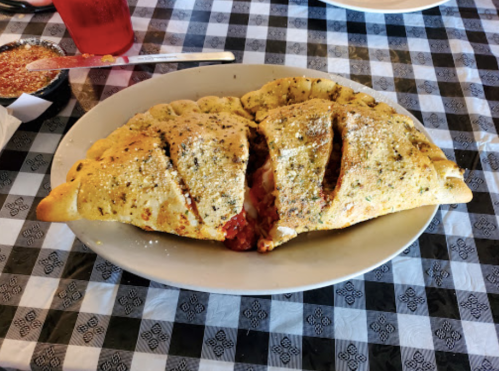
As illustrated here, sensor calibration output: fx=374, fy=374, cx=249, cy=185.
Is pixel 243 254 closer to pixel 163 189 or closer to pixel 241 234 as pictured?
pixel 241 234

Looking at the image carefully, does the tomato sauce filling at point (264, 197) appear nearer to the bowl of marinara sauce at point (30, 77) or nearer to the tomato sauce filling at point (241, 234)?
the tomato sauce filling at point (241, 234)

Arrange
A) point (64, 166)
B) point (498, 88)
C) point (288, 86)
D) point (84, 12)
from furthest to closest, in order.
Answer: point (498, 88) < point (84, 12) < point (288, 86) < point (64, 166)

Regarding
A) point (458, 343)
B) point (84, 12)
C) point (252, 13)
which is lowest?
point (458, 343)

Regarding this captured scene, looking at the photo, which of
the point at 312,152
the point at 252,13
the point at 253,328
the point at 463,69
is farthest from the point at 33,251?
the point at 463,69

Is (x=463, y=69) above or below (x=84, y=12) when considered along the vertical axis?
below

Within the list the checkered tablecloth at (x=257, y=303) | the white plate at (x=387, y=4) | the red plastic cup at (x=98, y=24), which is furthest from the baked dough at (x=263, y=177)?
the white plate at (x=387, y=4)

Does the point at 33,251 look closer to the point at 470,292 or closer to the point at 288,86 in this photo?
the point at 288,86

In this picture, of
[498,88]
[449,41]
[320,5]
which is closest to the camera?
[498,88]
